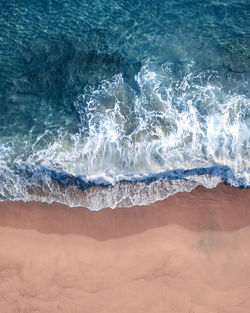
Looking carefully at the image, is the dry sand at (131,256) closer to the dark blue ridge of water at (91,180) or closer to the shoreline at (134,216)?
the shoreline at (134,216)

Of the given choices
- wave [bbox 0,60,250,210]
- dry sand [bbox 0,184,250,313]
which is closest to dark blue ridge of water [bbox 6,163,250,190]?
wave [bbox 0,60,250,210]

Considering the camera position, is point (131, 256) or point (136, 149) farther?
point (136, 149)

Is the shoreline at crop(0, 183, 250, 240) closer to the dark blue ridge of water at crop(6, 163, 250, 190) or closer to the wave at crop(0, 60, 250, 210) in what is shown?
the wave at crop(0, 60, 250, 210)

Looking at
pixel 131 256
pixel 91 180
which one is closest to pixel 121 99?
pixel 91 180

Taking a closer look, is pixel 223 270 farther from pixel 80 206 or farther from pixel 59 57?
pixel 59 57

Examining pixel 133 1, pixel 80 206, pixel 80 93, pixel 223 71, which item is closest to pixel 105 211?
pixel 80 206

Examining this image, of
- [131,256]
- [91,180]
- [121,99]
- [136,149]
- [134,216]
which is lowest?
[131,256]

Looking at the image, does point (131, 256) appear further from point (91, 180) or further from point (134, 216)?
point (91, 180)
